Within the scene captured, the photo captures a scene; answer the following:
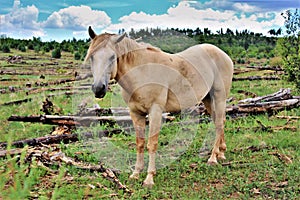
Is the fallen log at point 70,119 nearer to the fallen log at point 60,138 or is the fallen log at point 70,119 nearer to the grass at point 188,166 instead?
the grass at point 188,166

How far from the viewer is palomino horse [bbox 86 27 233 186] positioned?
4.75 metres

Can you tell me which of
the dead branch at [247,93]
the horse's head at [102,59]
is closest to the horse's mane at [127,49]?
the horse's head at [102,59]

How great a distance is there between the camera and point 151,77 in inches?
209

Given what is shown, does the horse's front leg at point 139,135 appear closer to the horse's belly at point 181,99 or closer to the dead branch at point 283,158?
the horse's belly at point 181,99

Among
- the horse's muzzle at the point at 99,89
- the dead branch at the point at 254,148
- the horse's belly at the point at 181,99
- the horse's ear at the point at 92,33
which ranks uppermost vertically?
the horse's ear at the point at 92,33

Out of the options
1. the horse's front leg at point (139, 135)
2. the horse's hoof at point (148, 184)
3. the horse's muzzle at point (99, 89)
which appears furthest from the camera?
the horse's front leg at point (139, 135)

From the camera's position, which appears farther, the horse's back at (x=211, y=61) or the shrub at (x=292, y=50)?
the shrub at (x=292, y=50)

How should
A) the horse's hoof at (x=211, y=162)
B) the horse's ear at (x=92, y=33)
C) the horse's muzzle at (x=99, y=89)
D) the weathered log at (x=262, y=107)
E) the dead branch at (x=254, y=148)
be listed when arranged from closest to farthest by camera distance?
the horse's muzzle at (x=99, y=89), the horse's ear at (x=92, y=33), the horse's hoof at (x=211, y=162), the dead branch at (x=254, y=148), the weathered log at (x=262, y=107)

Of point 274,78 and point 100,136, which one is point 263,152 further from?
point 274,78

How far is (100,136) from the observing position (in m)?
7.85

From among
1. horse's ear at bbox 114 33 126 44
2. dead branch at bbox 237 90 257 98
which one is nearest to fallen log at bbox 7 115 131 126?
horse's ear at bbox 114 33 126 44

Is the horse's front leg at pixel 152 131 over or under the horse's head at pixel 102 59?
under

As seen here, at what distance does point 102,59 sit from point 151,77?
2.89ft

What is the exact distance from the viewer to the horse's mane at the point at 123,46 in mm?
4750
